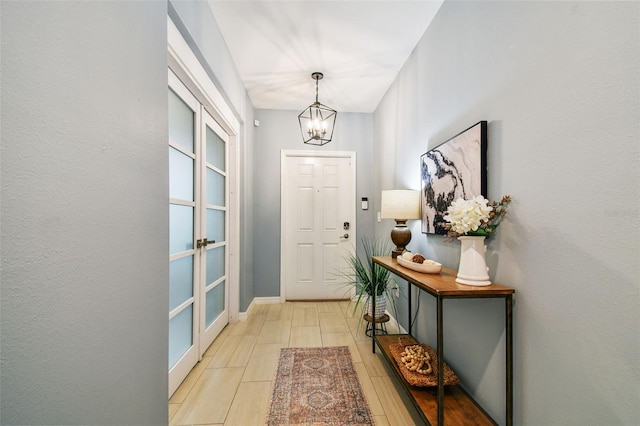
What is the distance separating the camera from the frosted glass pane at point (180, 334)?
166cm

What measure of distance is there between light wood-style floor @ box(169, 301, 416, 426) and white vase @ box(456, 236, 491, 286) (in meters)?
0.90

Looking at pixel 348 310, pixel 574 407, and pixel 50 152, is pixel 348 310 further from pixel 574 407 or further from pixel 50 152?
pixel 50 152

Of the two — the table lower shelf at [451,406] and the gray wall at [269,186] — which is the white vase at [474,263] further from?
the gray wall at [269,186]

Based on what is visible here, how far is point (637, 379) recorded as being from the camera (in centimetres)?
73

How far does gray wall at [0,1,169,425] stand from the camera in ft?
1.84

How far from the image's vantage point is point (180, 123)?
1747 mm

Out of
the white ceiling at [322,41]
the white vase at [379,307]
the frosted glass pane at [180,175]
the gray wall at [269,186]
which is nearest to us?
the frosted glass pane at [180,175]

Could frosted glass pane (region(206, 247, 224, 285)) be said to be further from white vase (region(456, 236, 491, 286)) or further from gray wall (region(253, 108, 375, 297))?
white vase (region(456, 236, 491, 286))

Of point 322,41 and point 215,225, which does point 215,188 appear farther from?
point 322,41

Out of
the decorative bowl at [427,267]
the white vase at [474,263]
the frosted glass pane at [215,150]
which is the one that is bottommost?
the decorative bowl at [427,267]

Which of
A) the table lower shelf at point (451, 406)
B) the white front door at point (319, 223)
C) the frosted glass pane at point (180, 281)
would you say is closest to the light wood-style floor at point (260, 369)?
the table lower shelf at point (451, 406)

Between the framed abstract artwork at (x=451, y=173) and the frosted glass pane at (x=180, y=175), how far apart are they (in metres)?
1.63

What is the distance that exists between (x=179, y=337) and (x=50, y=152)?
153 cm

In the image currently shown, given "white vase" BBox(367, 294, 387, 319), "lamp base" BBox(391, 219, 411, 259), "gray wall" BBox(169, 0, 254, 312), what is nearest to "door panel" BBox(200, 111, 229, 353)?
"gray wall" BBox(169, 0, 254, 312)
